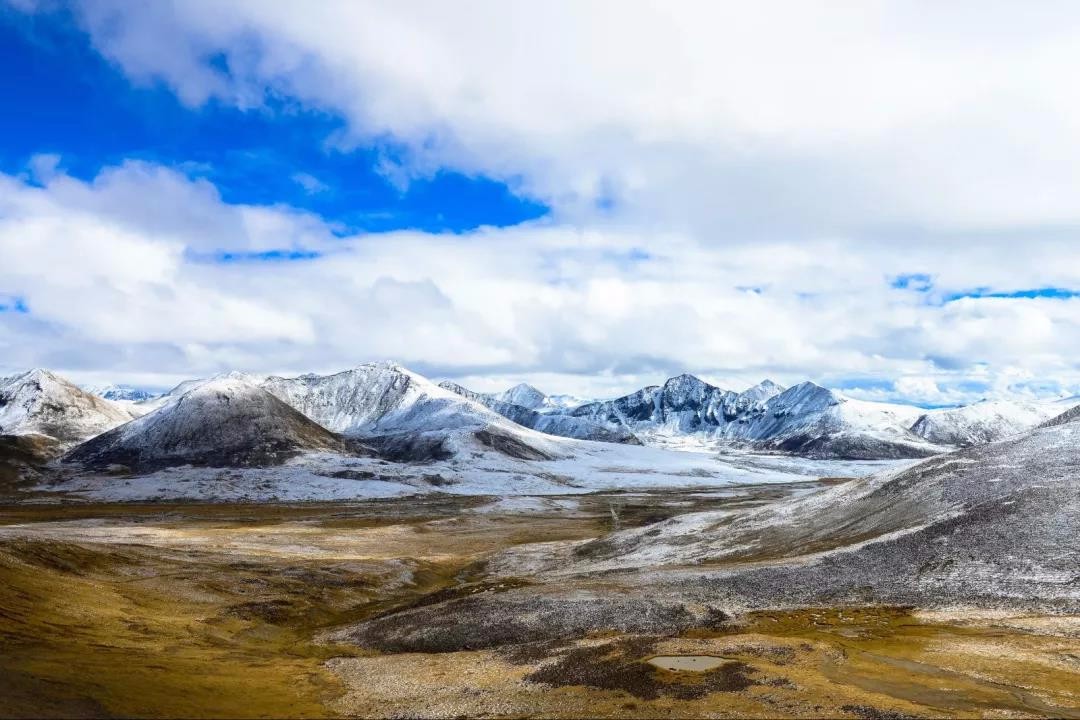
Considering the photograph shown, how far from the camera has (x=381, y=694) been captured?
37031 millimetres

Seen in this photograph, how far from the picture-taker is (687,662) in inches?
1572

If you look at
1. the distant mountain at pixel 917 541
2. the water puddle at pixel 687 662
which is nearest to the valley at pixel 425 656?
the water puddle at pixel 687 662

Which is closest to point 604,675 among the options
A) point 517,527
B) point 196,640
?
point 196,640

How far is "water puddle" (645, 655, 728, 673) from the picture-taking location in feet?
127

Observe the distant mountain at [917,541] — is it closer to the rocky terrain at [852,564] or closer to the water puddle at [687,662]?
the rocky terrain at [852,564]

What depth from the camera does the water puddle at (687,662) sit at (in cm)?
3869

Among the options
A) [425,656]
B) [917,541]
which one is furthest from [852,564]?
[425,656]

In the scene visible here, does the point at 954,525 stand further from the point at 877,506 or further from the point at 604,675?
the point at 604,675

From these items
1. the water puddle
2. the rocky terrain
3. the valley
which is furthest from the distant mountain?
the water puddle

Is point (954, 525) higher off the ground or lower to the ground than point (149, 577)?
higher

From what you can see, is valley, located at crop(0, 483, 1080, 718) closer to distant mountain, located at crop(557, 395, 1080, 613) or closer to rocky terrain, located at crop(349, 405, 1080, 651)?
rocky terrain, located at crop(349, 405, 1080, 651)

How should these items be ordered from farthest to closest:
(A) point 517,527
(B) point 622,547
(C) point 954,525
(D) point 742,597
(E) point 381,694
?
(A) point 517,527, (B) point 622,547, (C) point 954,525, (D) point 742,597, (E) point 381,694

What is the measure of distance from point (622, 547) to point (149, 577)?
54098 mm

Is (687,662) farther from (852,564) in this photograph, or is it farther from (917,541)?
(917,541)
